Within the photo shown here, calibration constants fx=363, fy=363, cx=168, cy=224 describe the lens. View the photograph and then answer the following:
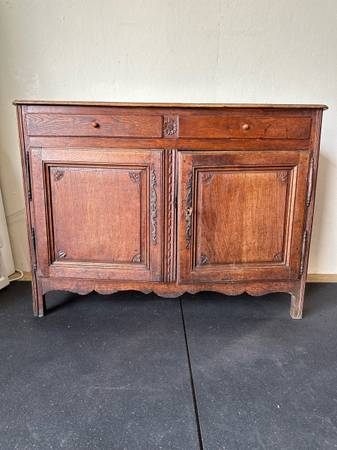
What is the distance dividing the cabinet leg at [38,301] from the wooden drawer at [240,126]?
966 mm

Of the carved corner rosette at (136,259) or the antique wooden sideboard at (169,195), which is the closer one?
the antique wooden sideboard at (169,195)

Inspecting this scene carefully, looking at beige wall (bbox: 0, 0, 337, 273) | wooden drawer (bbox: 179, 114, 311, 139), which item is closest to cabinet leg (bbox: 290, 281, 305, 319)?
wooden drawer (bbox: 179, 114, 311, 139)

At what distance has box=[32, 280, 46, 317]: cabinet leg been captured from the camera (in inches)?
67.2

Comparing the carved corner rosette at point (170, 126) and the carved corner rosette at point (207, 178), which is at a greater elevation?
the carved corner rosette at point (170, 126)

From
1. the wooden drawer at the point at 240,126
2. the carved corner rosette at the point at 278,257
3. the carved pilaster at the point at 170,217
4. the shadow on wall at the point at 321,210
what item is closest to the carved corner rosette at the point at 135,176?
the carved pilaster at the point at 170,217

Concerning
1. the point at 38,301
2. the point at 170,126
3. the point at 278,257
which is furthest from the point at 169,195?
the point at 38,301

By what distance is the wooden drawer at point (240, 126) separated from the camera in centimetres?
151

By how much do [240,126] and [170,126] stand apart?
11.6 inches

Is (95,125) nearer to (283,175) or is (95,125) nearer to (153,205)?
(153,205)

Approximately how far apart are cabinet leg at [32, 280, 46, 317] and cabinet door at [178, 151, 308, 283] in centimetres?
67

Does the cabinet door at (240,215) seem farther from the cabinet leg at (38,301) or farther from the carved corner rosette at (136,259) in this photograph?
the cabinet leg at (38,301)

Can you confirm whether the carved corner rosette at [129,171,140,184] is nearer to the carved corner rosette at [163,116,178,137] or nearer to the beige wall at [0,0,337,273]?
the carved corner rosette at [163,116,178,137]

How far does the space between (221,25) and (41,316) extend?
Answer: 173 cm

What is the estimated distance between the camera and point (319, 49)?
1.91 metres
